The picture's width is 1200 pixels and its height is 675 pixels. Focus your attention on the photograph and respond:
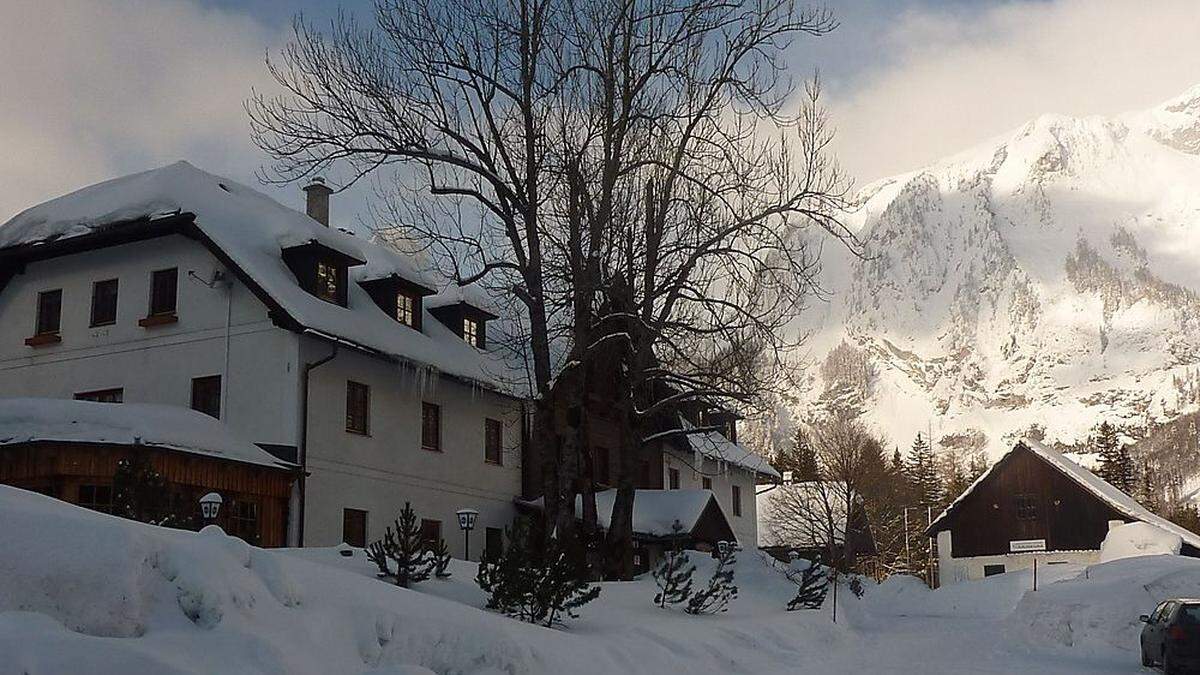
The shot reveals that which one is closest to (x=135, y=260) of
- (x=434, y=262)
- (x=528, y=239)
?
(x=434, y=262)

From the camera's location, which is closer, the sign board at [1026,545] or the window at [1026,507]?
the sign board at [1026,545]

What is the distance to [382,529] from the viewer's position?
29.1 m

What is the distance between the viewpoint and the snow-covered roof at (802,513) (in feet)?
165

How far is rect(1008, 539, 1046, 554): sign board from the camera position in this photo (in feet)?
188

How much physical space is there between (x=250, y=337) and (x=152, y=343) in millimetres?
2663

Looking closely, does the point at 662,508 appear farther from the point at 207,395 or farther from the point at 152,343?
the point at 152,343

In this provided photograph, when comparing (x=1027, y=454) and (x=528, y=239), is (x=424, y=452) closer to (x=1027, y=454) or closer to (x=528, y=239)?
(x=528, y=239)

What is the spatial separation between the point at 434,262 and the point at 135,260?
25.4 ft

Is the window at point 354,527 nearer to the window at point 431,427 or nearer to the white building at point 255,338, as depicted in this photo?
the white building at point 255,338

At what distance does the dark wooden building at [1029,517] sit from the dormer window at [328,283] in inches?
1520

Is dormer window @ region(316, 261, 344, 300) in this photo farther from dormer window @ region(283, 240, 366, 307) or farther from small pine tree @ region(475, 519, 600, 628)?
small pine tree @ region(475, 519, 600, 628)

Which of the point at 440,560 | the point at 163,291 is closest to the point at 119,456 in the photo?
the point at 163,291

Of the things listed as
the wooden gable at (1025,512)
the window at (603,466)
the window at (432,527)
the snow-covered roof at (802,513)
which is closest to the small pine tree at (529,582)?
the window at (432,527)

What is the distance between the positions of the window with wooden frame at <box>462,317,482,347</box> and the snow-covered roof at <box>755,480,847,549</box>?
49.7ft
